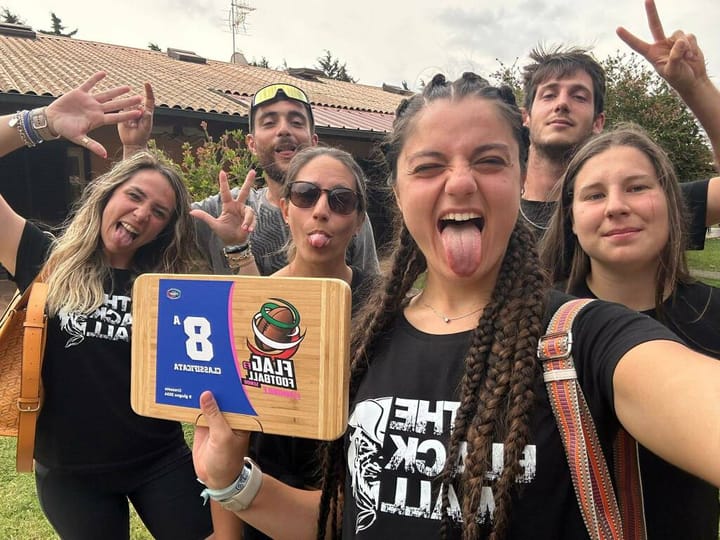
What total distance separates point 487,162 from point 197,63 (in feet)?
59.5

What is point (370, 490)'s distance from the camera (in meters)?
1.13

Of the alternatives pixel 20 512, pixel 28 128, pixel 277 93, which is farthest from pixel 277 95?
pixel 20 512

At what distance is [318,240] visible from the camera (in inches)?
83.5

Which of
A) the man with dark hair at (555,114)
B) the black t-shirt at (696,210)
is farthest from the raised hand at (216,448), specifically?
the man with dark hair at (555,114)

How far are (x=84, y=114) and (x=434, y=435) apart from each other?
246 centimetres

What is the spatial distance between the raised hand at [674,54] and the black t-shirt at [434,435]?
1.37 meters

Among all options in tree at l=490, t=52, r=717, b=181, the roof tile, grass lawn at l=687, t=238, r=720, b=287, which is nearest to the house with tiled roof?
the roof tile

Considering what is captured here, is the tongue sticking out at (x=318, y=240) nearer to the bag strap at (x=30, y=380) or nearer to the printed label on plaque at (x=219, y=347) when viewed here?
the printed label on plaque at (x=219, y=347)

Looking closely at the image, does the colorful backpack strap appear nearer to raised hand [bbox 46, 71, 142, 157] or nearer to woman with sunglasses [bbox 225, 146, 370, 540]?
woman with sunglasses [bbox 225, 146, 370, 540]

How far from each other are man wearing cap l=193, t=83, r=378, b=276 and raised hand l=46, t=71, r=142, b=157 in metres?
0.72

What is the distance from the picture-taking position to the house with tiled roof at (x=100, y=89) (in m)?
9.48

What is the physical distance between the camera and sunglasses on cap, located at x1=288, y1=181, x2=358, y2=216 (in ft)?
7.14

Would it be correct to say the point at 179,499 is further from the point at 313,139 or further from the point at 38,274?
the point at 313,139

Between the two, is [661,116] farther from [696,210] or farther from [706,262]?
[696,210]
